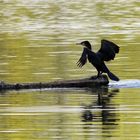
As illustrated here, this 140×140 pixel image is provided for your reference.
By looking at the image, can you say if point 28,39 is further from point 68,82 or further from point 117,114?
point 117,114

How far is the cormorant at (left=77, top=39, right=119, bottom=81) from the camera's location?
68.8 ft

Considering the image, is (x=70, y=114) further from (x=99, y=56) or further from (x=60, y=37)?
(x=60, y=37)

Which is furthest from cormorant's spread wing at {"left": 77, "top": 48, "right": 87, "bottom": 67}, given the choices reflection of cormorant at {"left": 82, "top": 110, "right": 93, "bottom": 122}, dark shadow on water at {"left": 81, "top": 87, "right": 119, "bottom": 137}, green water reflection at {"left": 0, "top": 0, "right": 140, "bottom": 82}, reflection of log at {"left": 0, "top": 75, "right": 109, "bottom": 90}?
reflection of cormorant at {"left": 82, "top": 110, "right": 93, "bottom": 122}

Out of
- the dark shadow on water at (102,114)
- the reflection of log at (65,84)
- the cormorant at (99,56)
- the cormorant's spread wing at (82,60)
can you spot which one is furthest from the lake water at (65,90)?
the cormorant's spread wing at (82,60)

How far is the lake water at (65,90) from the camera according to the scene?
51.9ft

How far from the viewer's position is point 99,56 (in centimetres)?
2139

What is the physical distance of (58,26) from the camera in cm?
4356

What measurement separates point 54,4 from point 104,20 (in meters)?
20.2

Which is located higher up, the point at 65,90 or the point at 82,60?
the point at 82,60

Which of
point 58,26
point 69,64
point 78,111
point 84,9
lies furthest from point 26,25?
point 78,111

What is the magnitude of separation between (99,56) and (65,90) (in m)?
1.37

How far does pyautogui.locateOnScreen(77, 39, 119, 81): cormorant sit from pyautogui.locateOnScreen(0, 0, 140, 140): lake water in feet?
1.27

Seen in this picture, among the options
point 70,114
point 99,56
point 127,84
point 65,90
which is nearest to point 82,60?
point 99,56

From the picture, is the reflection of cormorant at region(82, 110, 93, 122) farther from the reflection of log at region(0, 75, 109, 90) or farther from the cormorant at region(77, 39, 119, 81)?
the cormorant at region(77, 39, 119, 81)
